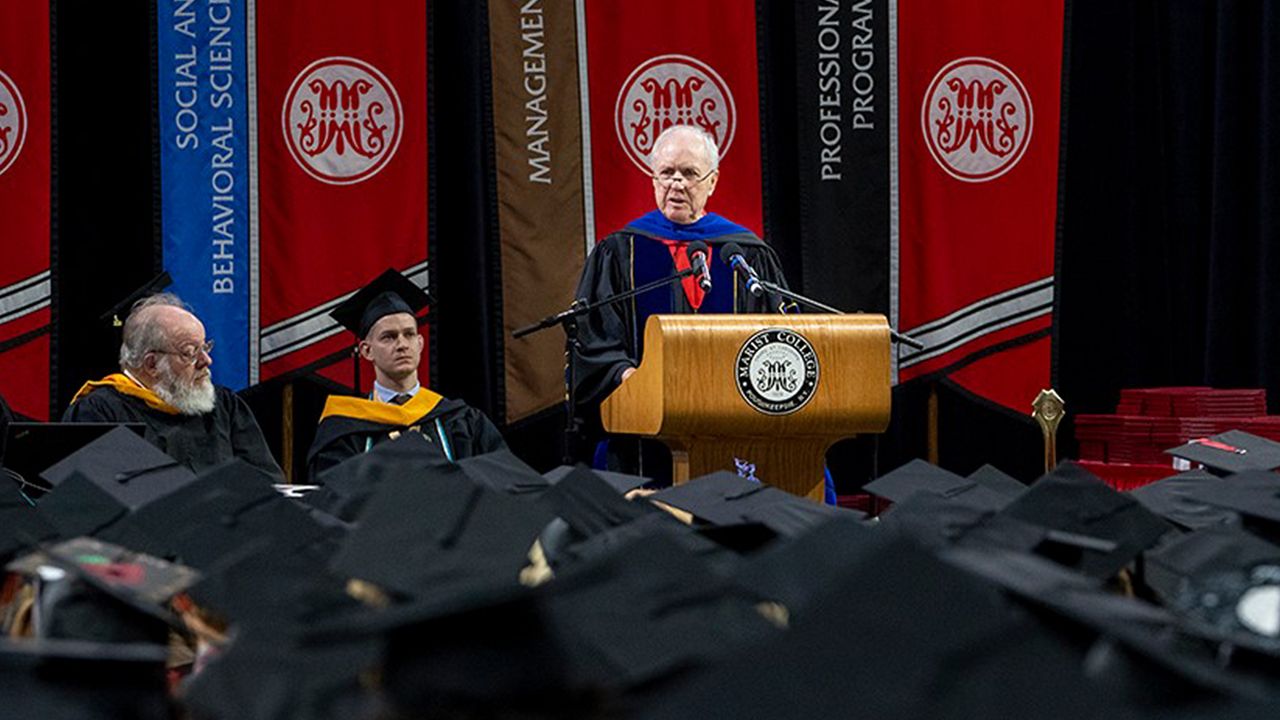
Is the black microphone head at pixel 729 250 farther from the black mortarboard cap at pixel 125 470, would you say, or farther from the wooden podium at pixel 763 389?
the black mortarboard cap at pixel 125 470

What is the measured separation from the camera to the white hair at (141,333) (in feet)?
19.2

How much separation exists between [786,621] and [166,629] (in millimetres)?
424

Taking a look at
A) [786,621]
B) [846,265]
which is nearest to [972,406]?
[846,265]

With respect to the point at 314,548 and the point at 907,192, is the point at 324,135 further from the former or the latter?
the point at 314,548

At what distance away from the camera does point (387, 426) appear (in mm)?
5938

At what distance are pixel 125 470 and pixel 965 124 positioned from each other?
6025mm

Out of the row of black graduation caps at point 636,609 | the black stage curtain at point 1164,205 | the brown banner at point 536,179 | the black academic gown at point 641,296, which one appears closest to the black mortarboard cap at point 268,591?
the row of black graduation caps at point 636,609

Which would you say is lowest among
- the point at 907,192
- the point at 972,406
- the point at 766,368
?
the point at 972,406

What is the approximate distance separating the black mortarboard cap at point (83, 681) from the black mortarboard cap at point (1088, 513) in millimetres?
785

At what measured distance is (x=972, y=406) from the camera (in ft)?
24.8

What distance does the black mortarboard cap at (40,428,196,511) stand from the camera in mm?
1578

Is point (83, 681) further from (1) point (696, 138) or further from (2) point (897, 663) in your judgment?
(1) point (696, 138)

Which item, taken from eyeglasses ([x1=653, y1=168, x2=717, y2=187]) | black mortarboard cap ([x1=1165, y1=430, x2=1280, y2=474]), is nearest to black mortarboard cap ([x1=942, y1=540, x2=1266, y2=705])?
black mortarboard cap ([x1=1165, y1=430, x2=1280, y2=474])

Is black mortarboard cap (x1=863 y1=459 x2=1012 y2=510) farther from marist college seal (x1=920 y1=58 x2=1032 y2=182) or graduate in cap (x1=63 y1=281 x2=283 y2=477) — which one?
marist college seal (x1=920 y1=58 x2=1032 y2=182)
